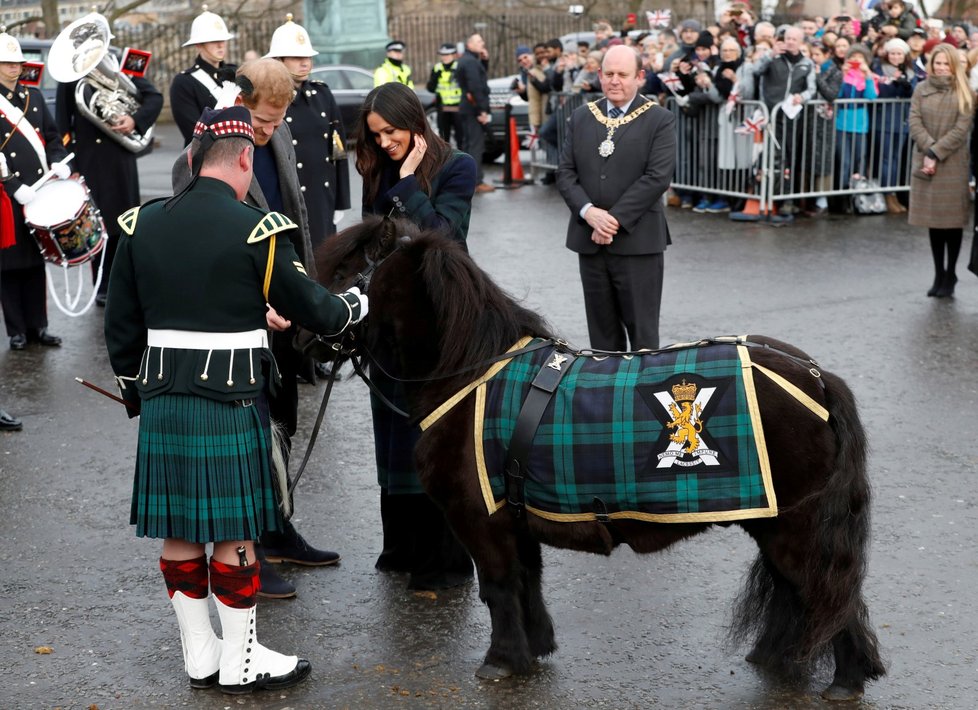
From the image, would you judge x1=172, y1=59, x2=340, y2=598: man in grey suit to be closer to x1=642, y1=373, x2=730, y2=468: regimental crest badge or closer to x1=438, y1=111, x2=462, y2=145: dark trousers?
x1=642, y1=373, x2=730, y2=468: regimental crest badge

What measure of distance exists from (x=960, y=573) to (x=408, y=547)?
2159 millimetres

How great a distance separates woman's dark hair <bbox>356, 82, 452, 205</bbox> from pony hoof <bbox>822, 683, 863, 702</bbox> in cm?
224

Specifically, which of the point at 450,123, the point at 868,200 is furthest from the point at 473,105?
the point at 868,200

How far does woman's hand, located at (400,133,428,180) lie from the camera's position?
4391 mm

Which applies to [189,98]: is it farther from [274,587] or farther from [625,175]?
[274,587]

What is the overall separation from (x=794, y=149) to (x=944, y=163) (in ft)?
10.6

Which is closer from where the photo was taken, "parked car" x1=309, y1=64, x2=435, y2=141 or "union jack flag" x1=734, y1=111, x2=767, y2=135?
"union jack flag" x1=734, y1=111, x2=767, y2=135

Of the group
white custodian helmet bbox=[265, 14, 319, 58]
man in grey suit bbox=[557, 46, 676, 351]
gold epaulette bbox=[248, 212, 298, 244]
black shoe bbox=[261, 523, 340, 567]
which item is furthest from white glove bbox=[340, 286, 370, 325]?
white custodian helmet bbox=[265, 14, 319, 58]

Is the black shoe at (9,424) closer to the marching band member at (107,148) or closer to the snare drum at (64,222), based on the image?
the snare drum at (64,222)

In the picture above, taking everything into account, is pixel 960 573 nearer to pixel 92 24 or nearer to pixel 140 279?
pixel 140 279

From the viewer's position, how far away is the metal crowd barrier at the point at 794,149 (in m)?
12.3

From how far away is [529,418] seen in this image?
3.64 metres

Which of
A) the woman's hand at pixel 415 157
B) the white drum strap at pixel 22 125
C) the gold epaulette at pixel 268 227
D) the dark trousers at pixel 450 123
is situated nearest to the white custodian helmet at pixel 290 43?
the white drum strap at pixel 22 125

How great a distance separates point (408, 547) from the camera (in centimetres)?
473
